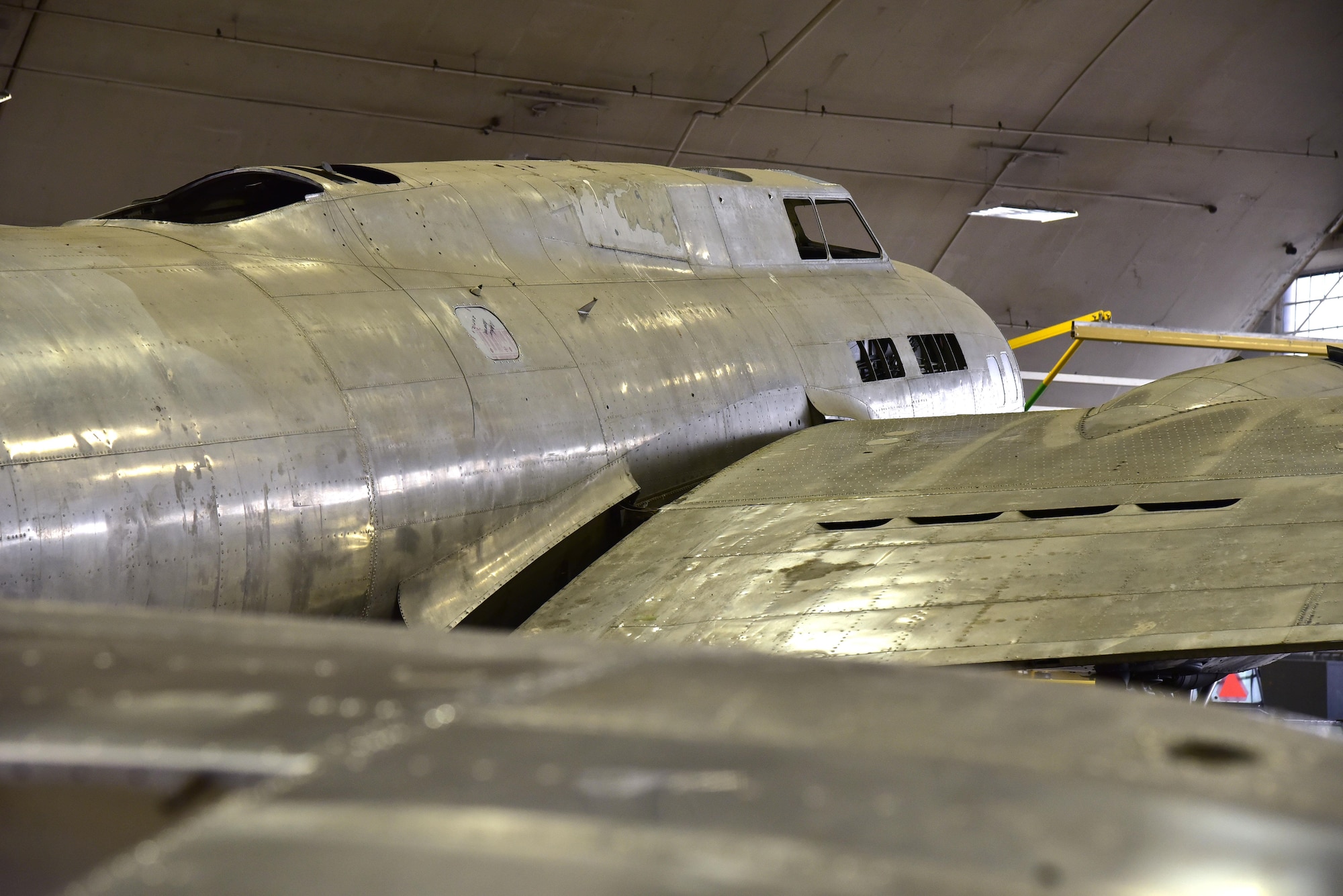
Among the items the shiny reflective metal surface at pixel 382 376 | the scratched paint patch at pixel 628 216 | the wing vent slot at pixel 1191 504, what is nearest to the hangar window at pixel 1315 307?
the shiny reflective metal surface at pixel 382 376

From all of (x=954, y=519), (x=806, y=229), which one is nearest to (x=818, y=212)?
(x=806, y=229)

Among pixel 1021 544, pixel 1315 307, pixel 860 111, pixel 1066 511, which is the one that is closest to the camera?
pixel 1021 544

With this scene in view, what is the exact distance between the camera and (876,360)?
1155 cm

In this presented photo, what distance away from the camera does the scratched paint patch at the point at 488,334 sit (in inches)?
323

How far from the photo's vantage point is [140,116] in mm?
19297

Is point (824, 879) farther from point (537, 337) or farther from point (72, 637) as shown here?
point (537, 337)

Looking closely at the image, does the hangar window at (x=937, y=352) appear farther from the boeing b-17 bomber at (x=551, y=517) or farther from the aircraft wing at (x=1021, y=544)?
the aircraft wing at (x=1021, y=544)

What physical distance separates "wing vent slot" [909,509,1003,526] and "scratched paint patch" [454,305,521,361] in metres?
2.87

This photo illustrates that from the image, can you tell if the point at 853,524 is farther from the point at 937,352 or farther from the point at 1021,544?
the point at 937,352

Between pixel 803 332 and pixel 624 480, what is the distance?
2904 millimetres

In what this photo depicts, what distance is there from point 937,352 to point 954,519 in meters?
5.14

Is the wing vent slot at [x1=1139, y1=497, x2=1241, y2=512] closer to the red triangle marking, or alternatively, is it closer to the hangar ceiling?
the red triangle marking

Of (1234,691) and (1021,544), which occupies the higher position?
(1021,544)

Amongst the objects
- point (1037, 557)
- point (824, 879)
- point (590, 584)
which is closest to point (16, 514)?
point (590, 584)
